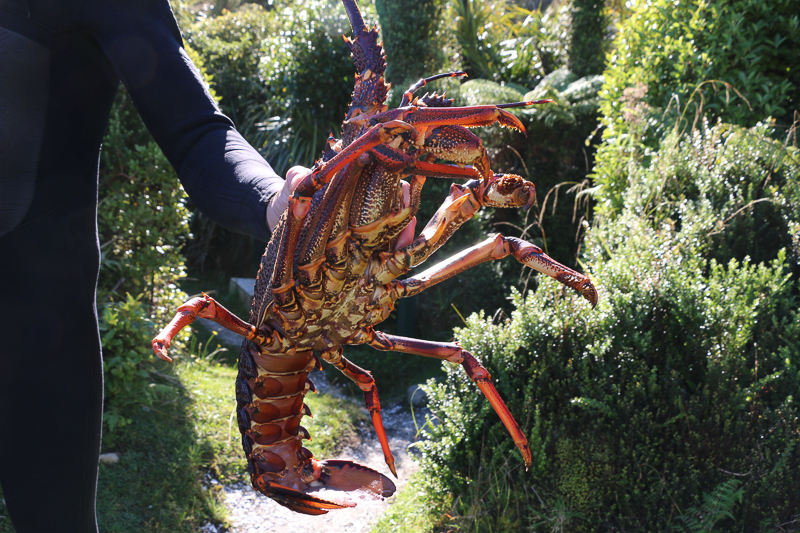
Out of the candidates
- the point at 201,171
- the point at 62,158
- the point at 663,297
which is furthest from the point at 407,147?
the point at 663,297

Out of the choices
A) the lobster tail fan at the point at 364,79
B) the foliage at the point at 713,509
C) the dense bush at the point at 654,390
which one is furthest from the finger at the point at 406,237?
the foliage at the point at 713,509

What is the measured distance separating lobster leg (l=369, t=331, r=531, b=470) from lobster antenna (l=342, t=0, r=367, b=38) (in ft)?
2.23

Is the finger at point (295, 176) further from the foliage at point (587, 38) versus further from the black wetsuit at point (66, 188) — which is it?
the foliage at point (587, 38)

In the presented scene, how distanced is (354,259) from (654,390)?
2250 mm

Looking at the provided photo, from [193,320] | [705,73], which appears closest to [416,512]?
[193,320]

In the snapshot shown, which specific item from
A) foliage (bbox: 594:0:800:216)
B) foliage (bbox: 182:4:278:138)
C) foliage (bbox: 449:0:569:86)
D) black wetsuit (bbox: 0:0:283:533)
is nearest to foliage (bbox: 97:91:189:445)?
black wetsuit (bbox: 0:0:283:533)

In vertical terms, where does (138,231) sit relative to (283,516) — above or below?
above

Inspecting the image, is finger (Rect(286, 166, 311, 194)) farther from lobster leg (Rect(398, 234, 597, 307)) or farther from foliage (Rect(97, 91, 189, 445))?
foliage (Rect(97, 91, 189, 445))

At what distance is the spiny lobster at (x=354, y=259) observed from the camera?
0.96m

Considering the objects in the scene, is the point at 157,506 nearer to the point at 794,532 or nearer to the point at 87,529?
the point at 87,529

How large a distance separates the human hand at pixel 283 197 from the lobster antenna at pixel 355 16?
1.15ft

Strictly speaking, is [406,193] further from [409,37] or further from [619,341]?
[409,37]

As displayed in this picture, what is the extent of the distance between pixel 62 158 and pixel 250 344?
744mm

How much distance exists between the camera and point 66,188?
5.04 feet
